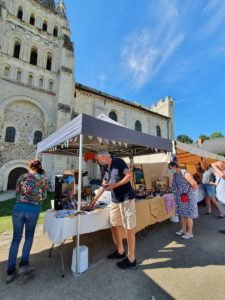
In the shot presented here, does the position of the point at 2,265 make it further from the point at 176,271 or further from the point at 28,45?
the point at 28,45

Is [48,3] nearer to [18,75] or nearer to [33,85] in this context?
[18,75]

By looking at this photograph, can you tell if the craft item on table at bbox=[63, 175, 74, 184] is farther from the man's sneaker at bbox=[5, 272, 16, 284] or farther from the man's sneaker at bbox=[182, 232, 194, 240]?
the man's sneaker at bbox=[182, 232, 194, 240]

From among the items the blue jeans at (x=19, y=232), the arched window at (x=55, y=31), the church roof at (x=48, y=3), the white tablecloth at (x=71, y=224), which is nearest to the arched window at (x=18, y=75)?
the arched window at (x=55, y=31)

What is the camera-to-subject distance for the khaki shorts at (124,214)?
2686mm

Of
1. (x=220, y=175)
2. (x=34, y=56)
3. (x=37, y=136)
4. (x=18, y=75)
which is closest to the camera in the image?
(x=220, y=175)

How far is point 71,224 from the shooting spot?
2.67m

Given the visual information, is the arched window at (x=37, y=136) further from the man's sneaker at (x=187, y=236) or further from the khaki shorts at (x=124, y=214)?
the man's sneaker at (x=187, y=236)

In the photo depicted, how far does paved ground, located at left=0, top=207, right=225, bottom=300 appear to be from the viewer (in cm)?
213

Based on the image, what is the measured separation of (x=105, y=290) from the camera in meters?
2.20

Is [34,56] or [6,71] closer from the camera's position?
[6,71]

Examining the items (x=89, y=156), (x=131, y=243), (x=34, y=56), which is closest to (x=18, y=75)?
(x=34, y=56)

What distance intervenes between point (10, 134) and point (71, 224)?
13.1m

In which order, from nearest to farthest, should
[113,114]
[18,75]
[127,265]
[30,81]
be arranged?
[127,265] < [18,75] < [30,81] < [113,114]

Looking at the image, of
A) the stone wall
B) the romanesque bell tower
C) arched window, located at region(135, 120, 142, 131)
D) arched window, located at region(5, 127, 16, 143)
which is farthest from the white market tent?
arched window, located at region(135, 120, 142, 131)
